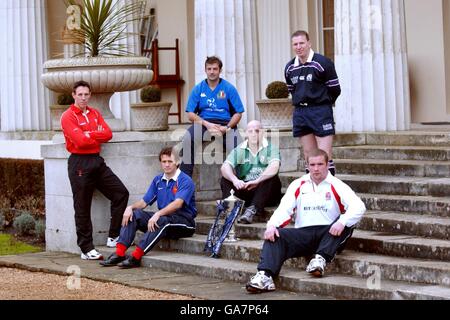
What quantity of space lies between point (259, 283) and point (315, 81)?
2475 millimetres

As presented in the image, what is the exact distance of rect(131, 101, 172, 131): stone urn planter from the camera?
19089 millimetres

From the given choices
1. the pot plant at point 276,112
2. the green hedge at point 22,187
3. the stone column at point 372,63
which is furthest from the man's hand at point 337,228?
the green hedge at point 22,187

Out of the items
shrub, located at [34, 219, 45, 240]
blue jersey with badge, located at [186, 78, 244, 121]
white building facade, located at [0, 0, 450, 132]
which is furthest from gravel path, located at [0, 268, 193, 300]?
white building facade, located at [0, 0, 450, 132]

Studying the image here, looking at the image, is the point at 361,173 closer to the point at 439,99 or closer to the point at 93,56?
the point at 93,56

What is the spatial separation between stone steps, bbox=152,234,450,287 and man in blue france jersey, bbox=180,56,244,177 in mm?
1937

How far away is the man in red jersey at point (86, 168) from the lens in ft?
43.9

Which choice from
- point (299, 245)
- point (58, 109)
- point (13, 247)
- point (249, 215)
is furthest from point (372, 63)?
point (58, 109)

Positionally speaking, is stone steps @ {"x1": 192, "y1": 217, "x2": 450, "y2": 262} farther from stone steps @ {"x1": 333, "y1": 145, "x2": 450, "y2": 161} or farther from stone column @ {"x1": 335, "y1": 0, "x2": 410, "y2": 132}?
stone column @ {"x1": 335, "y1": 0, "x2": 410, "y2": 132}

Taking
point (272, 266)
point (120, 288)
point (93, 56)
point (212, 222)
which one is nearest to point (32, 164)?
point (93, 56)

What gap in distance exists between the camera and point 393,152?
45.3 ft

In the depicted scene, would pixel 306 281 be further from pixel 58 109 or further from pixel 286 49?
pixel 286 49

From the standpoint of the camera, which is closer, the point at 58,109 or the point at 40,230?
the point at 40,230

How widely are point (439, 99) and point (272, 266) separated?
9.01 m
